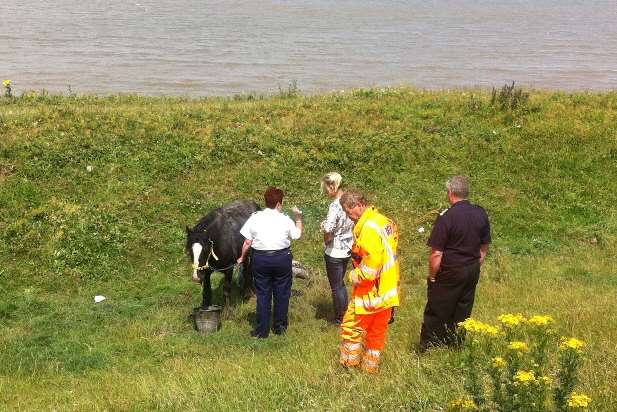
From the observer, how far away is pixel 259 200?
14.2 meters

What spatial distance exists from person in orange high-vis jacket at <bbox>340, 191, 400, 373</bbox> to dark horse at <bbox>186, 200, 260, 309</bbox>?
339 centimetres

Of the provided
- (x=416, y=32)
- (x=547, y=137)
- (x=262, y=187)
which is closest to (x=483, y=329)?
(x=262, y=187)

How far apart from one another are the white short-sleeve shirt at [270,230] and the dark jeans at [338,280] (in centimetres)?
63

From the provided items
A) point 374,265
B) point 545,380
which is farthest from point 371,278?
point 545,380

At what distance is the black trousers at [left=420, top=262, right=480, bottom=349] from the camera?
672 centimetres

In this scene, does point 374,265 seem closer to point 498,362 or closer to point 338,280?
point 498,362

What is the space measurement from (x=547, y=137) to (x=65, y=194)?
39.9 feet

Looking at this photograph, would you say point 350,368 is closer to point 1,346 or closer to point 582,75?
point 1,346

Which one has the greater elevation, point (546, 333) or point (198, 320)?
point (546, 333)

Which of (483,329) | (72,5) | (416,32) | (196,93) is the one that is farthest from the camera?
(72,5)

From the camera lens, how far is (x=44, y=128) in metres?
15.6

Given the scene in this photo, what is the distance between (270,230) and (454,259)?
2629 millimetres

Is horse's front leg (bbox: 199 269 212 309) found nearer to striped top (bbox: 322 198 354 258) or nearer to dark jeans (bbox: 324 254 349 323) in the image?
dark jeans (bbox: 324 254 349 323)

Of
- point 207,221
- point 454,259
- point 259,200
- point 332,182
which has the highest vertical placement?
point 332,182
